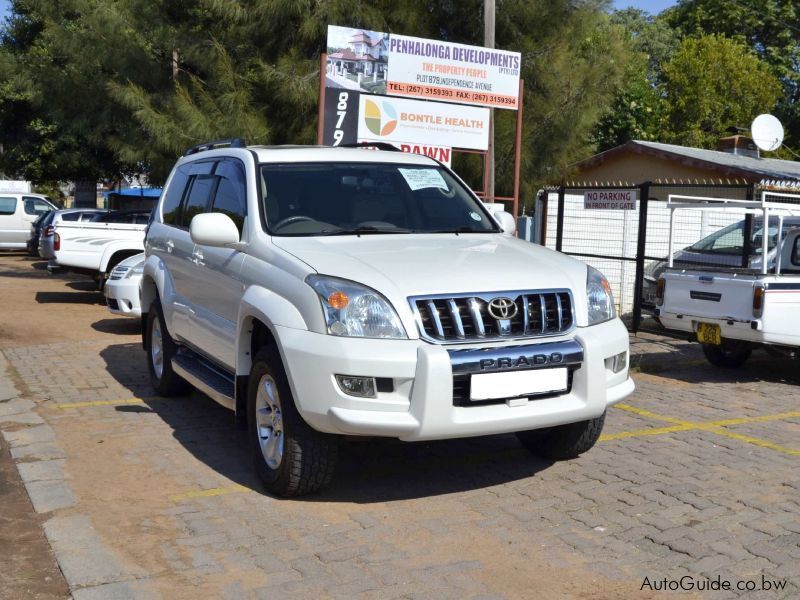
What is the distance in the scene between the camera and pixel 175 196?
8.15 m

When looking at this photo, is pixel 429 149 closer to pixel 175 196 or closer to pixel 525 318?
pixel 175 196

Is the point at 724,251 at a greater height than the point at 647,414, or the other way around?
the point at 724,251

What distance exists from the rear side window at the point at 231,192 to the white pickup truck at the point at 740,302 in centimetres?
485

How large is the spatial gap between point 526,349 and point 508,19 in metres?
13.0

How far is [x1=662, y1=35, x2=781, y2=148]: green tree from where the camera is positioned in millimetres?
37031

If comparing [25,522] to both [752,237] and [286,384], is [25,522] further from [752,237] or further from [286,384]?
[752,237]

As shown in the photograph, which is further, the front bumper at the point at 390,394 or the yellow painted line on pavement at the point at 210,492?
the yellow painted line on pavement at the point at 210,492

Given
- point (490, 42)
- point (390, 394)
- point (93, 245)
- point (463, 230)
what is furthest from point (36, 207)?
point (390, 394)

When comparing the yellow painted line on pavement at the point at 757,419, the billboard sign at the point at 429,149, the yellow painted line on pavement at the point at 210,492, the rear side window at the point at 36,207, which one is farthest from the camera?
the rear side window at the point at 36,207

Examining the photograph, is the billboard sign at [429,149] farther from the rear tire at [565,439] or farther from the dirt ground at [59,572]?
the rear tire at [565,439]

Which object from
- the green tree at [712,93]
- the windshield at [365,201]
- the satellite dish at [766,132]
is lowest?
the windshield at [365,201]

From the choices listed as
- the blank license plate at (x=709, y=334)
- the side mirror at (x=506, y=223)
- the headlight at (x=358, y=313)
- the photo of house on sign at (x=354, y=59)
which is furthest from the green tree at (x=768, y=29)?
the headlight at (x=358, y=313)

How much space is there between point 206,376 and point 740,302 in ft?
16.4

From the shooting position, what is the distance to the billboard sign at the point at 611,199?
39.4 ft
